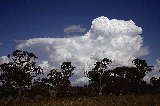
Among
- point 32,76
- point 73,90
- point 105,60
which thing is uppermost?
point 105,60

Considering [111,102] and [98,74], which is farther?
[98,74]

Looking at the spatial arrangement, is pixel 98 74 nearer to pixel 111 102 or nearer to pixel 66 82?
pixel 66 82

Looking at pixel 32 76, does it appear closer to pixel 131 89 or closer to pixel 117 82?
pixel 117 82

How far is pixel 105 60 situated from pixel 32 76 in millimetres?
21681

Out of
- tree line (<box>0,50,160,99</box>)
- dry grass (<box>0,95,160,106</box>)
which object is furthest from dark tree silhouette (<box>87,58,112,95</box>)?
dry grass (<box>0,95,160,106</box>)

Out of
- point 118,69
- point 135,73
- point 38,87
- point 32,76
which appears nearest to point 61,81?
point 38,87

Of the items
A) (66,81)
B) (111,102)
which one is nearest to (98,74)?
(66,81)

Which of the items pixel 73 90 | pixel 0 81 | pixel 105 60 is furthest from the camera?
pixel 105 60

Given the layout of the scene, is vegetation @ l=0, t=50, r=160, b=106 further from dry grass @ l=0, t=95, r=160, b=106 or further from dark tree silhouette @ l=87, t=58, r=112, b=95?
dry grass @ l=0, t=95, r=160, b=106

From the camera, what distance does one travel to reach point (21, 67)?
5997 centimetres

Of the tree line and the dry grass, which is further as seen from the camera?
the tree line

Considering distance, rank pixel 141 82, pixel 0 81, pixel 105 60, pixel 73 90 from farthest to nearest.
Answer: pixel 141 82 < pixel 105 60 < pixel 73 90 < pixel 0 81

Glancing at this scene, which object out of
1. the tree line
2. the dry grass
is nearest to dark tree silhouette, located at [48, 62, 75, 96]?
the tree line

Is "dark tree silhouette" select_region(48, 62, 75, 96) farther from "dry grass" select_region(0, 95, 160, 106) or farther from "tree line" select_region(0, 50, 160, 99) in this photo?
"dry grass" select_region(0, 95, 160, 106)
